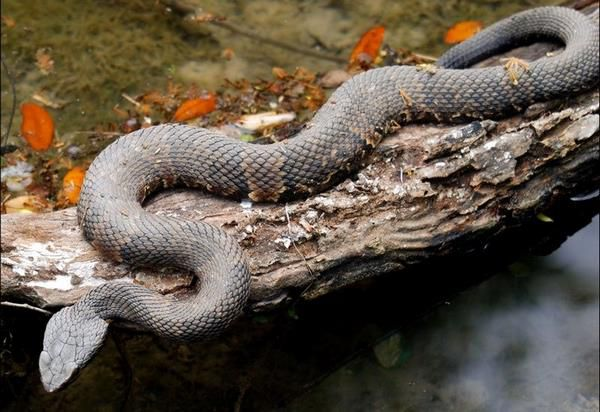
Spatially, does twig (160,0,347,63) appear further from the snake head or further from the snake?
the snake head

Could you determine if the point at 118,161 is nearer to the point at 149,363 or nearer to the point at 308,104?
the point at 149,363

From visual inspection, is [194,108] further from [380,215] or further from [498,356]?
[498,356]

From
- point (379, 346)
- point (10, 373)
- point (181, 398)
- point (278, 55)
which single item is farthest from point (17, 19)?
point (379, 346)

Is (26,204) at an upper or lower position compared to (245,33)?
lower

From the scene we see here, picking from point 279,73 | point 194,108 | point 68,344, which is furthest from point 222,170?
point 279,73

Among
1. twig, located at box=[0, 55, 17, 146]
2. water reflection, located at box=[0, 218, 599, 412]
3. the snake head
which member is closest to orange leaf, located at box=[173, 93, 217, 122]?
twig, located at box=[0, 55, 17, 146]

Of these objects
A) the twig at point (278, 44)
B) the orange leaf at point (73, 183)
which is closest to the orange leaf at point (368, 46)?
the twig at point (278, 44)

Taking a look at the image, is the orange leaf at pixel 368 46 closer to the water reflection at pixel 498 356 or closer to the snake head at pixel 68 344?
the water reflection at pixel 498 356
